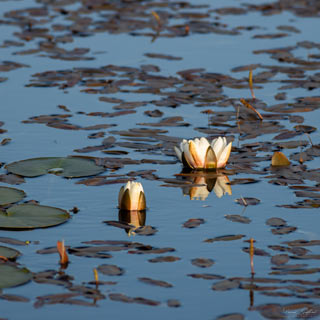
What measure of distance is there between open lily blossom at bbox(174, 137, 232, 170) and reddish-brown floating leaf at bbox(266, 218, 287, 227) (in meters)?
0.86

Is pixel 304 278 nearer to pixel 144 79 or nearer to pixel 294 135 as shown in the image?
pixel 294 135

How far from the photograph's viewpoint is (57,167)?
473 centimetres

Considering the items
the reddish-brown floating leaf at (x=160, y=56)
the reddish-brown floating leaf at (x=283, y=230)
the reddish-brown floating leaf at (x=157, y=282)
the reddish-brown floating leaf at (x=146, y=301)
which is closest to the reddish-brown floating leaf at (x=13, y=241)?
the reddish-brown floating leaf at (x=157, y=282)

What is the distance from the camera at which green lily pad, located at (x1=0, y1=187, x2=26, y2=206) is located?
13.6 ft

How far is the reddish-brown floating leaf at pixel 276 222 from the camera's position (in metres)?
3.90

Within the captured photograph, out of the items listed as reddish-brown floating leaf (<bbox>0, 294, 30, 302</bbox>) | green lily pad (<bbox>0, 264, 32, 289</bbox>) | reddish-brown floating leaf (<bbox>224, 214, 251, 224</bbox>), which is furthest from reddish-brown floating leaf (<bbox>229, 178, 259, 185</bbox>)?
reddish-brown floating leaf (<bbox>0, 294, 30, 302</bbox>)

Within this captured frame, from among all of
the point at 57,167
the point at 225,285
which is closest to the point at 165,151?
the point at 57,167

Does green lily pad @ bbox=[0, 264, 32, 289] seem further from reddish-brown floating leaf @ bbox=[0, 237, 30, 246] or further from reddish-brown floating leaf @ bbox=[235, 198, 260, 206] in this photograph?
reddish-brown floating leaf @ bbox=[235, 198, 260, 206]

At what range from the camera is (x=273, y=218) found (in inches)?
157

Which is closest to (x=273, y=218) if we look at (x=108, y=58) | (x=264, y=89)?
(x=264, y=89)

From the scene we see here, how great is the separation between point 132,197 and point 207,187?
68 cm

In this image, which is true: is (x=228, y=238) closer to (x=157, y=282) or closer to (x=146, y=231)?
(x=146, y=231)

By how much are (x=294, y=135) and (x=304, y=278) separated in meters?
2.31

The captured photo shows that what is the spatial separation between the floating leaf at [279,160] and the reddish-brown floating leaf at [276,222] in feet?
2.92
